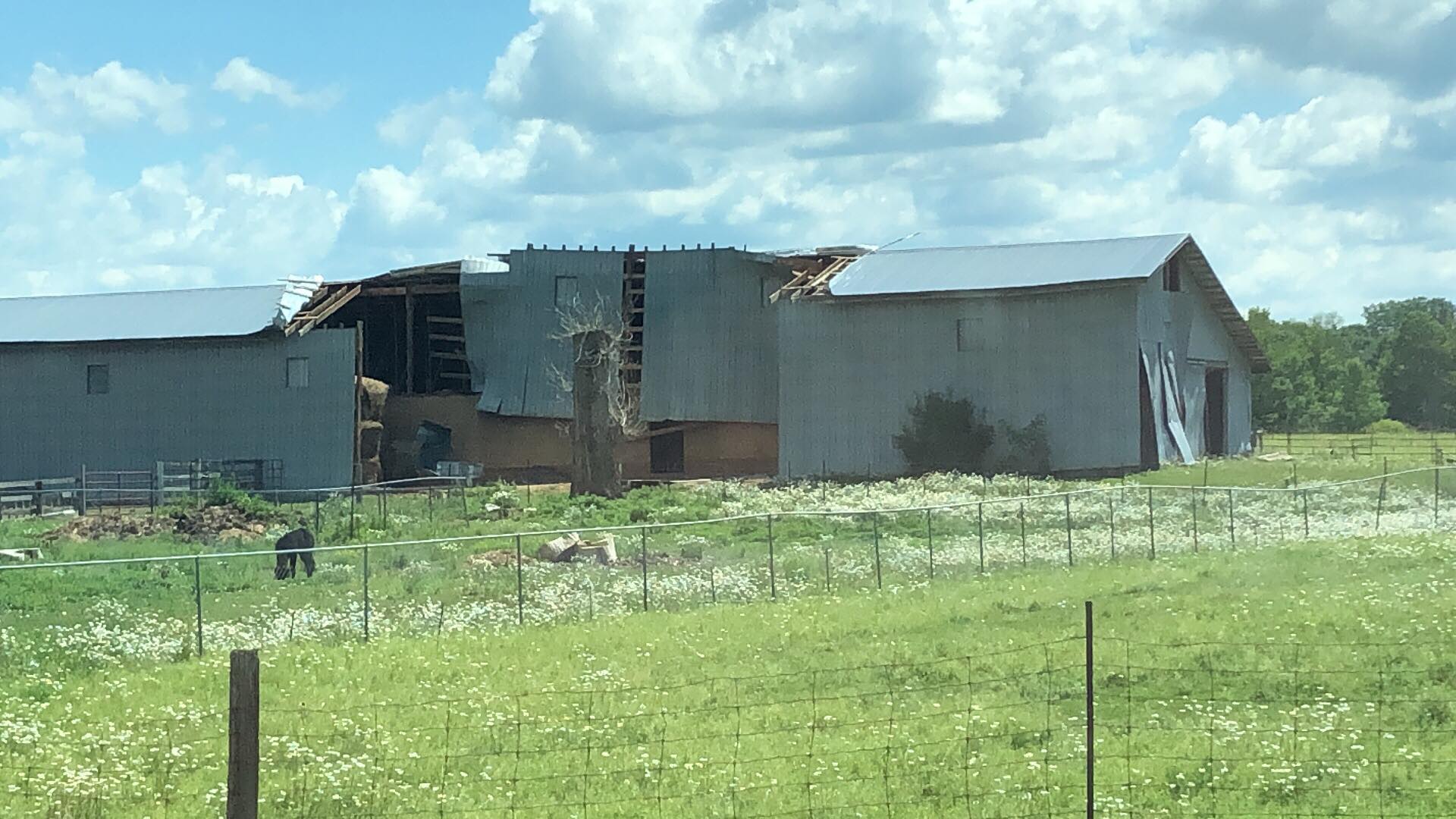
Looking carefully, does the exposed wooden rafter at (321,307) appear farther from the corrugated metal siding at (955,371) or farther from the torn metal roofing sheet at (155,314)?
the corrugated metal siding at (955,371)

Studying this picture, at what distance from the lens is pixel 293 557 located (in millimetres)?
27750

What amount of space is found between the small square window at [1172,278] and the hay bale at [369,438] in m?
27.4

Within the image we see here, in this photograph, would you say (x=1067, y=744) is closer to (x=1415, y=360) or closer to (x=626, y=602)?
(x=626, y=602)

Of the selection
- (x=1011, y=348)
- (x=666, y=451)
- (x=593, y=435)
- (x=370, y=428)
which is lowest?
(x=666, y=451)

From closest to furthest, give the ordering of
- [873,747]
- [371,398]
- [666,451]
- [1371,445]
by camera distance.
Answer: [873,747] < [371,398] < [666,451] < [1371,445]

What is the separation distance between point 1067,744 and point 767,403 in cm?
4528

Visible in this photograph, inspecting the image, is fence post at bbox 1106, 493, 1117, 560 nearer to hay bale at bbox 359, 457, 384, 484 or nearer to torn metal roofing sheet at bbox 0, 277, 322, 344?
hay bale at bbox 359, 457, 384, 484

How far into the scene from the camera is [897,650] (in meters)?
18.2

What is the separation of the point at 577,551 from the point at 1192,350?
3355 cm

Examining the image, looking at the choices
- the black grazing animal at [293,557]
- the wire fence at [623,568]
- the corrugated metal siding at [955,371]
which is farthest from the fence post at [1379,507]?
the black grazing animal at [293,557]

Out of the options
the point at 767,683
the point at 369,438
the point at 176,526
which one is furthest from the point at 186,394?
the point at 767,683

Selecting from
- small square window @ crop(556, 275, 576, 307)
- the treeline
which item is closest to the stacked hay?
small square window @ crop(556, 275, 576, 307)

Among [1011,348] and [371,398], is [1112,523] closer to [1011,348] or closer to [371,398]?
[1011,348]

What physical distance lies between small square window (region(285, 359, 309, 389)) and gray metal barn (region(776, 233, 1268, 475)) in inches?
654
